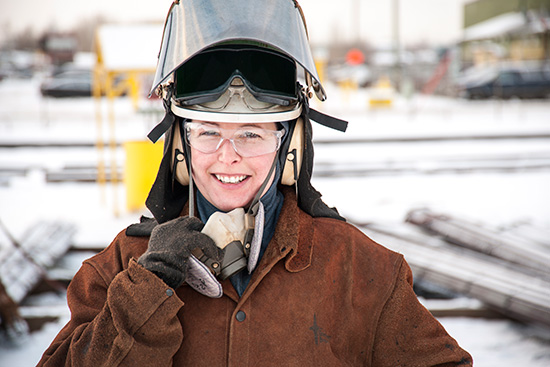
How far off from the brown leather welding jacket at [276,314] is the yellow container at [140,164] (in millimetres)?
4997

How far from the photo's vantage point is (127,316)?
4.63ft

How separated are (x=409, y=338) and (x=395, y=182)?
285 inches

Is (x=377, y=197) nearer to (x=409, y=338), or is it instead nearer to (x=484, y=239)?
(x=484, y=239)

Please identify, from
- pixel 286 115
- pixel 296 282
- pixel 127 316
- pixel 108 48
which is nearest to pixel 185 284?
pixel 127 316

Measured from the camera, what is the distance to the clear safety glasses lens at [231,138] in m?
1.66

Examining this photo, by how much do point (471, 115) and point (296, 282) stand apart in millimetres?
18065

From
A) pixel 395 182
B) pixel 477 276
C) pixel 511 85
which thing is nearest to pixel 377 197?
pixel 395 182

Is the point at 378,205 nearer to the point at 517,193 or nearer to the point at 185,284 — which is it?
the point at 517,193

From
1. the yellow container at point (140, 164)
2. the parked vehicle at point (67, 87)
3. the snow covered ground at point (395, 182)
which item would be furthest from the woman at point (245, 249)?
the parked vehicle at point (67, 87)

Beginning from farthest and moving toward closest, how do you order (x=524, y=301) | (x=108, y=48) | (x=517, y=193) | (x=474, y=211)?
(x=517, y=193) < (x=474, y=211) < (x=108, y=48) < (x=524, y=301)

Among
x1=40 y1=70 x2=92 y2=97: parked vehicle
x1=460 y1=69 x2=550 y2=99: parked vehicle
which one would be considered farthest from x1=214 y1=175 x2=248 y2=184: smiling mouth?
x1=40 y1=70 x2=92 y2=97: parked vehicle

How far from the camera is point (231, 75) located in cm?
166

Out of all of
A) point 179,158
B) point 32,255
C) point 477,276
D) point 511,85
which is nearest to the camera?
point 179,158

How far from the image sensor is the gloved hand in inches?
57.1
